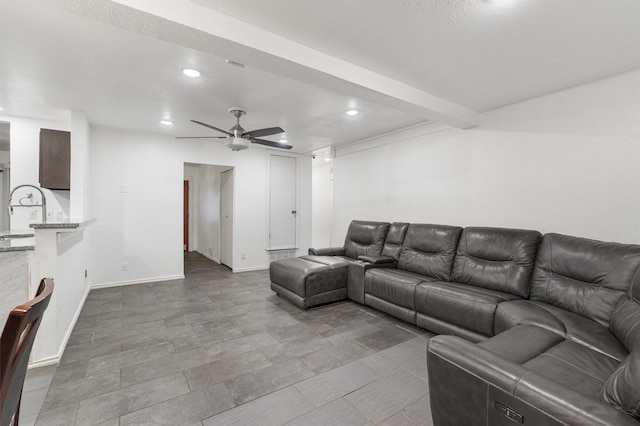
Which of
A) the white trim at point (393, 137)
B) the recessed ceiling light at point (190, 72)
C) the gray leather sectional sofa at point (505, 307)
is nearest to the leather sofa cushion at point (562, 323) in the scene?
the gray leather sectional sofa at point (505, 307)

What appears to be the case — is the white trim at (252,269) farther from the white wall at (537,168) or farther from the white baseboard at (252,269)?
the white wall at (537,168)

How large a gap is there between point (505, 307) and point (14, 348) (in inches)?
113

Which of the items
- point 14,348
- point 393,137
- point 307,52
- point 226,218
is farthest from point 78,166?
point 393,137

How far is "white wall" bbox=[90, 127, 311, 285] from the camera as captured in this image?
14.6 ft

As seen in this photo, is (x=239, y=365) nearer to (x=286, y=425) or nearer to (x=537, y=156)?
(x=286, y=425)

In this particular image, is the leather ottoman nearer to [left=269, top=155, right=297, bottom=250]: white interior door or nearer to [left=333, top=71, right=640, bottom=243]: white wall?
[left=333, top=71, right=640, bottom=243]: white wall

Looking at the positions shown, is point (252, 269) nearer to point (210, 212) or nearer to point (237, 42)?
point (210, 212)

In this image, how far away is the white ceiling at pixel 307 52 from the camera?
5.57 feet

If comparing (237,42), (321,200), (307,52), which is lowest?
(321,200)

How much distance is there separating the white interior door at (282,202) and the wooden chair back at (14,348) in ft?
16.9

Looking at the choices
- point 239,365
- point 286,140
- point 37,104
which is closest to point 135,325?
point 239,365

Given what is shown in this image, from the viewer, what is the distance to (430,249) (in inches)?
143

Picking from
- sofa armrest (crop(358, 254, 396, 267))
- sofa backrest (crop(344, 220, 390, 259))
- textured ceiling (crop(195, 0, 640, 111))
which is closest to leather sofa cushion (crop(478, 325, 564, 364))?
sofa armrest (crop(358, 254, 396, 267))

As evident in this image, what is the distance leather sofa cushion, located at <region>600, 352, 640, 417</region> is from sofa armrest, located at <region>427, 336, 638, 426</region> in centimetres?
4
